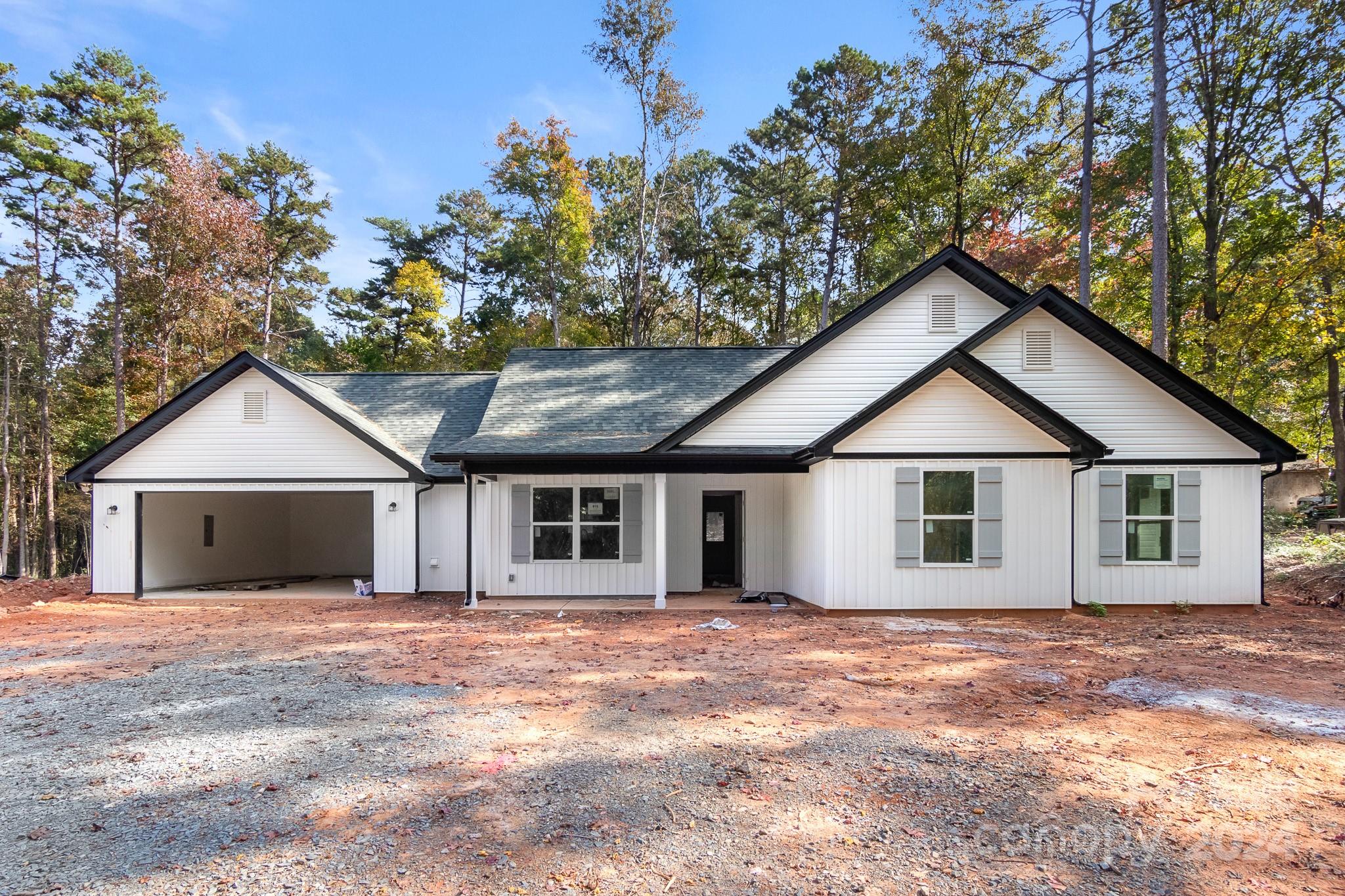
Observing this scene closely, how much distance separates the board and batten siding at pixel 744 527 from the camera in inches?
464

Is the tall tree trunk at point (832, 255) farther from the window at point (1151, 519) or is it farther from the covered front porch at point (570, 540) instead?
the covered front porch at point (570, 540)

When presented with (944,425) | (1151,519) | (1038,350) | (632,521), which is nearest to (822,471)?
(944,425)

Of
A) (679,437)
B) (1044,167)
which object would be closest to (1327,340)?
(1044,167)

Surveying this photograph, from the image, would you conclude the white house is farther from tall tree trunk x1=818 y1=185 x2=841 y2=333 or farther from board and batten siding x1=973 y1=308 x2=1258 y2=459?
tall tree trunk x1=818 y1=185 x2=841 y2=333

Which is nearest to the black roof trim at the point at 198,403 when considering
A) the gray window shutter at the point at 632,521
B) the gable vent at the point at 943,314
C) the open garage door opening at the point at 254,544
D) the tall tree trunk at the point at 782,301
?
the open garage door opening at the point at 254,544

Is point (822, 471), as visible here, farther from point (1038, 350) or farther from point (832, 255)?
point (832, 255)

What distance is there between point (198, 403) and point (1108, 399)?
1526 centimetres

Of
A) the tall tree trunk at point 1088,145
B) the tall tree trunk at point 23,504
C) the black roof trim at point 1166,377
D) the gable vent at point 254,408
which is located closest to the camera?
the black roof trim at point 1166,377

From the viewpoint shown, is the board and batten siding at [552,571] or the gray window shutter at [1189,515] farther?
the board and batten siding at [552,571]

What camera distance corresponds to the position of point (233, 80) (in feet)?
62.8

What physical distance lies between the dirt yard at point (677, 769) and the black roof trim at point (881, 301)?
446 centimetres

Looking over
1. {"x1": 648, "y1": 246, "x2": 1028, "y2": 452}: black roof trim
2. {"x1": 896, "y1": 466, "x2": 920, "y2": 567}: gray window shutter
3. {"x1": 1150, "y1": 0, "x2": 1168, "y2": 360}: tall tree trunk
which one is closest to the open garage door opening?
{"x1": 648, "y1": 246, "x2": 1028, "y2": 452}: black roof trim

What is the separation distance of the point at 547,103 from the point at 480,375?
48.4 feet

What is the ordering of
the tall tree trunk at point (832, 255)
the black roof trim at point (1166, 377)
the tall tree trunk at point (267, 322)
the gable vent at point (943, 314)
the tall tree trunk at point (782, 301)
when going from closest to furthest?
1. the black roof trim at point (1166, 377)
2. the gable vent at point (943, 314)
3. the tall tree trunk at point (267, 322)
4. the tall tree trunk at point (832, 255)
5. the tall tree trunk at point (782, 301)
